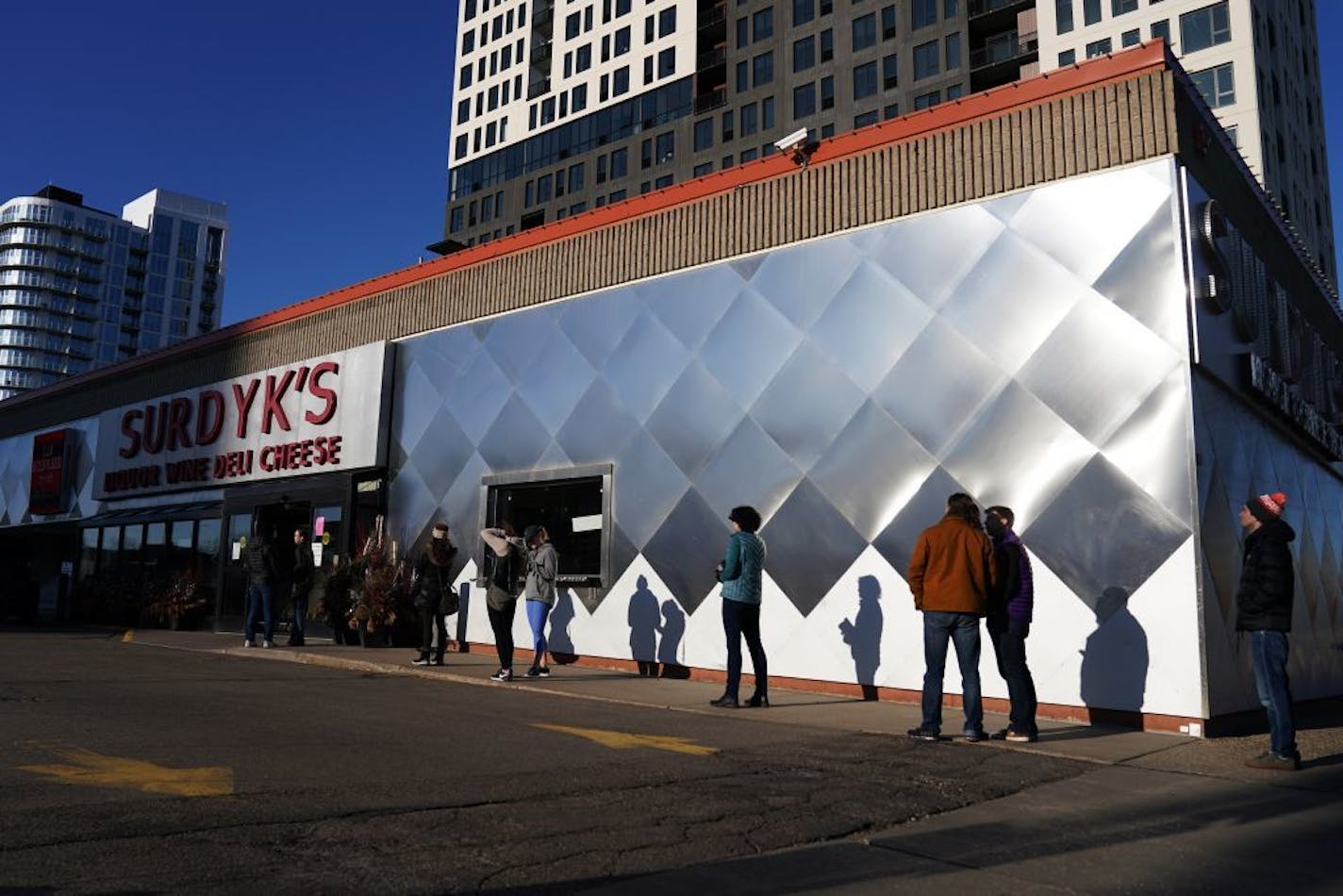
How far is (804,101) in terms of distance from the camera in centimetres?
5512

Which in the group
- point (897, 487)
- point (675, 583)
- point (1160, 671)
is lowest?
point (1160, 671)

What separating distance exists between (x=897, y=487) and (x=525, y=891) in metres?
7.56

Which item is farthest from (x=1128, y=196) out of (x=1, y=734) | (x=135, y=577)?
(x=135, y=577)

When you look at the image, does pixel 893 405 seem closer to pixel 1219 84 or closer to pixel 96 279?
pixel 1219 84

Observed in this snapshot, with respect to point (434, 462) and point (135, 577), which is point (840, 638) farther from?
point (135, 577)

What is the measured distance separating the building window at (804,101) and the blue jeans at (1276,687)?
51.6 meters

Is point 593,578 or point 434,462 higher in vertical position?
point 434,462

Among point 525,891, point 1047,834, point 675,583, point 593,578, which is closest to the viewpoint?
point 525,891

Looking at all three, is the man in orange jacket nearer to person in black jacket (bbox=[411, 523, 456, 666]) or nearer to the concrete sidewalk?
the concrete sidewalk

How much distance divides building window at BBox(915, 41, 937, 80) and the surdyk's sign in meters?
40.7

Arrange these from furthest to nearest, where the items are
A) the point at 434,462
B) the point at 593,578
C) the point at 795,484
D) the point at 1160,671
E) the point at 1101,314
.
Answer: the point at 434,462
the point at 593,578
the point at 795,484
the point at 1101,314
the point at 1160,671

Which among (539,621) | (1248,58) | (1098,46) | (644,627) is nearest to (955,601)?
(539,621)

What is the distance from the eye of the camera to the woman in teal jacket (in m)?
9.13

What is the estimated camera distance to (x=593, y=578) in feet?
43.5
